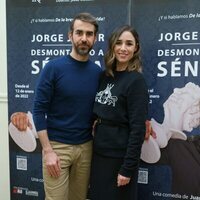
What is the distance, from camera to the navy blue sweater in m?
1.75

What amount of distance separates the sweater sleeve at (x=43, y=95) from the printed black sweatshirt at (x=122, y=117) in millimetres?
261

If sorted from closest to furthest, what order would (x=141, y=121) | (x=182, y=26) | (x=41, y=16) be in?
1. (x=141, y=121)
2. (x=182, y=26)
3. (x=41, y=16)

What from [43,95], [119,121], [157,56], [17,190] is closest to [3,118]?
[17,190]

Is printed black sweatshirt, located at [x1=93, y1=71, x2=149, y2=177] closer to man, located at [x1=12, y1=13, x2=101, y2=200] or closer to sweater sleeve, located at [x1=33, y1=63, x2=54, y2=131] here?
man, located at [x1=12, y1=13, x2=101, y2=200]

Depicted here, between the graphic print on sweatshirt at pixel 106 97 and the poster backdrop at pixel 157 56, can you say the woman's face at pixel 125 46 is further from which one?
the poster backdrop at pixel 157 56

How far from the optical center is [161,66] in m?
2.01

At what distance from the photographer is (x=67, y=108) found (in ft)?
5.85

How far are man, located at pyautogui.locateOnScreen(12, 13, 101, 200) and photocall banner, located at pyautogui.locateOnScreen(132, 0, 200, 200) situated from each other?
394 millimetres

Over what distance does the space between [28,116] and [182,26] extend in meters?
1.23

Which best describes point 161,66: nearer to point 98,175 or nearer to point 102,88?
point 102,88

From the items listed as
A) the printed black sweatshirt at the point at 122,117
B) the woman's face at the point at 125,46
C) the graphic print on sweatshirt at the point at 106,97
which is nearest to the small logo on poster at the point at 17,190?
the printed black sweatshirt at the point at 122,117

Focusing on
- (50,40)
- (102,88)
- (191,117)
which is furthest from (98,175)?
(50,40)

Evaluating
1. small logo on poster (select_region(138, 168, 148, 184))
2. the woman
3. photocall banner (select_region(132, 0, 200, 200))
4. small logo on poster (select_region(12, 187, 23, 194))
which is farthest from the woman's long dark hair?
small logo on poster (select_region(12, 187, 23, 194))

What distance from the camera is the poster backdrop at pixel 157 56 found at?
1.96m
